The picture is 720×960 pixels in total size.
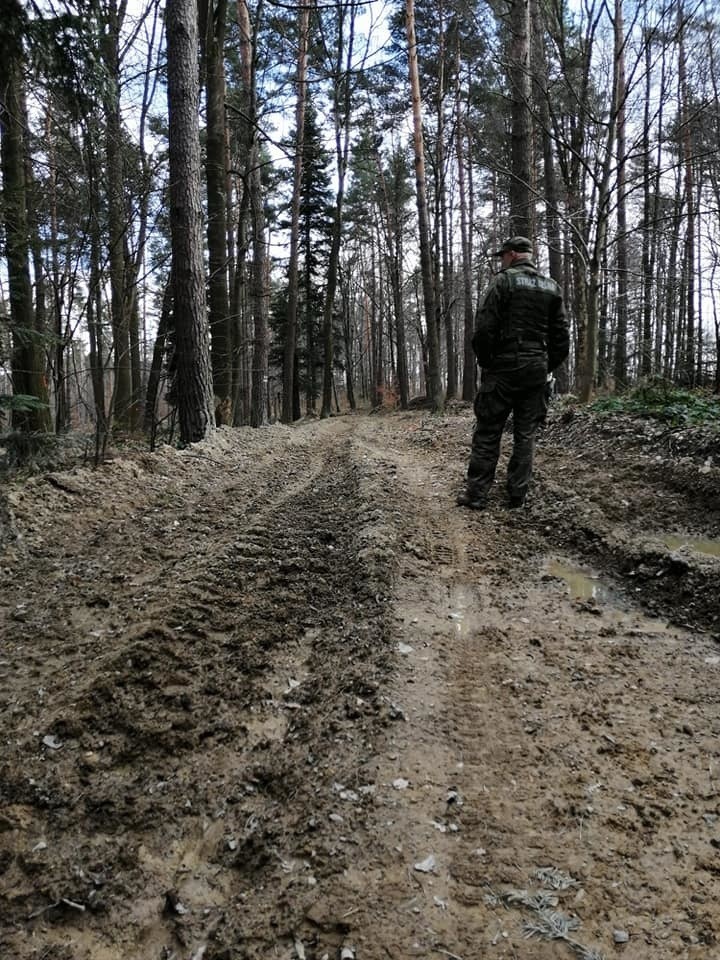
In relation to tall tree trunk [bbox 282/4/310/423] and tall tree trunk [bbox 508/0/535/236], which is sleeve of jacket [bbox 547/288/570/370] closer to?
tall tree trunk [bbox 508/0/535/236]

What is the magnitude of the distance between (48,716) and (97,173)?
5858 mm

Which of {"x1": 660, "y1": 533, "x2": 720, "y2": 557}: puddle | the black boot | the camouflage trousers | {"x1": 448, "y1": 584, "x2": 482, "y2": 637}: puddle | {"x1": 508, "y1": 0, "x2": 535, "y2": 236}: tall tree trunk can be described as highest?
{"x1": 508, "y1": 0, "x2": 535, "y2": 236}: tall tree trunk

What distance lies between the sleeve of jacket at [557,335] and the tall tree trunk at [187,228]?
15.5ft

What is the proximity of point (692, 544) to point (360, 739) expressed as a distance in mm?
2930

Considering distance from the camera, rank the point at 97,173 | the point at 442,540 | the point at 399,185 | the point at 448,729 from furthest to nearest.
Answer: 1. the point at 399,185
2. the point at 97,173
3. the point at 442,540
4. the point at 448,729

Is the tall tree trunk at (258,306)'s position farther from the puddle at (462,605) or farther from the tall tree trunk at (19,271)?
the puddle at (462,605)

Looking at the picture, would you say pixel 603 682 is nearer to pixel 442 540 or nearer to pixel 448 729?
pixel 448 729

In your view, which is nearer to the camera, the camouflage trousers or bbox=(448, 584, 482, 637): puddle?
bbox=(448, 584, 482, 637): puddle

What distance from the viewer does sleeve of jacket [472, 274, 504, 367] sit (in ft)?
16.7

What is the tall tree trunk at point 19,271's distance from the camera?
23.4 feet

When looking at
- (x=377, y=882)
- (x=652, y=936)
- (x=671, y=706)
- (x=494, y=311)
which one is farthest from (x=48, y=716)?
(x=494, y=311)

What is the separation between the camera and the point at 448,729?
7.05 feet

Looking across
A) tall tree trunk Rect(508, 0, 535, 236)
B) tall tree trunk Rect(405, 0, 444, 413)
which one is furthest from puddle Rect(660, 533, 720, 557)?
tall tree trunk Rect(405, 0, 444, 413)

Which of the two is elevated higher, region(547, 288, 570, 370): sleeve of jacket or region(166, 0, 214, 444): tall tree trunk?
region(166, 0, 214, 444): tall tree trunk
